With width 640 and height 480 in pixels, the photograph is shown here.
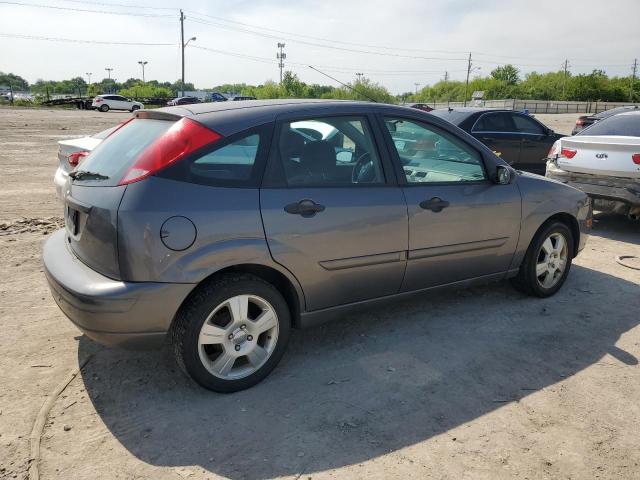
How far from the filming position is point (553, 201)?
4590 millimetres

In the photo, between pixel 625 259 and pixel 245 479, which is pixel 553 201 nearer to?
pixel 625 259

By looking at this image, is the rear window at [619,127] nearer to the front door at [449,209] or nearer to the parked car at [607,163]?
the parked car at [607,163]

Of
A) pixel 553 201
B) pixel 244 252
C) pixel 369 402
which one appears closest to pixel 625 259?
pixel 553 201

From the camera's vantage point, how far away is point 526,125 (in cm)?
1079

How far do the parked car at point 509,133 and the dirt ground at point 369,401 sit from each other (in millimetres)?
5889

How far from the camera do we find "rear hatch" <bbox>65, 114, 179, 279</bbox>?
2.87 meters

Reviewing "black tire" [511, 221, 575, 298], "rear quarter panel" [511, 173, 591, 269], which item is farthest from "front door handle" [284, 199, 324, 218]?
"black tire" [511, 221, 575, 298]

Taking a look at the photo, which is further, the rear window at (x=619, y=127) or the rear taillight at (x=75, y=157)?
the rear window at (x=619, y=127)

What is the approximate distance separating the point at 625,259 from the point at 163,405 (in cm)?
527

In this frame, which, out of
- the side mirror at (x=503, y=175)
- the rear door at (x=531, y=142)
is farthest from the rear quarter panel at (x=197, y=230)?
the rear door at (x=531, y=142)

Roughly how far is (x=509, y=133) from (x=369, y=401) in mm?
8588

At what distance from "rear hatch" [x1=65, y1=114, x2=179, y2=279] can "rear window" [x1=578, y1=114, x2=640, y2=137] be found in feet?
20.4

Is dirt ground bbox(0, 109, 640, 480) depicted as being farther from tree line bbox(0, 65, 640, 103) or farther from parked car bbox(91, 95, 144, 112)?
tree line bbox(0, 65, 640, 103)

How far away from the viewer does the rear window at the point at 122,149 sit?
10.0ft
